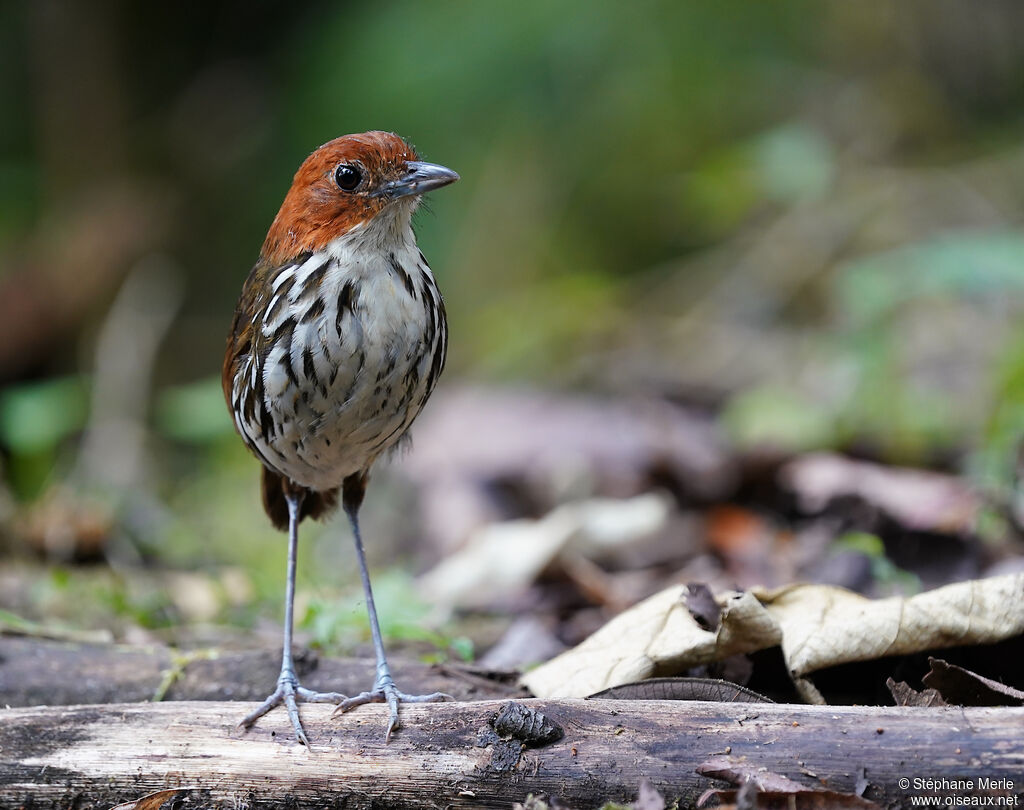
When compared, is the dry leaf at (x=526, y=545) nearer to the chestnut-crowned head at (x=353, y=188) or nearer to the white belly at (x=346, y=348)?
the white belly at (x=346, y=348)

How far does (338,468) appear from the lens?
330 centimetres

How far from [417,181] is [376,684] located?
1425mm

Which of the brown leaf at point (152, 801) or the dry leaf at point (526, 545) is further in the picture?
the dry leaf at point (526, 545)

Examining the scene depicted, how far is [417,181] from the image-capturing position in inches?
122

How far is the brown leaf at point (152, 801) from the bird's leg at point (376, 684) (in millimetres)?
419

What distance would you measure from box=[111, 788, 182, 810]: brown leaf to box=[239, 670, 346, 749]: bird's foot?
0.76 ft

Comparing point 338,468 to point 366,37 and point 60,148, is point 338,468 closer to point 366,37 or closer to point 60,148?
point 366,37

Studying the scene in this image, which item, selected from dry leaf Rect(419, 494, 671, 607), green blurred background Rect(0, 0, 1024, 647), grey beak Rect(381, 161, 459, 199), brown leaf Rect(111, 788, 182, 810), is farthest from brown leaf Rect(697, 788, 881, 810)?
green blurred background Rect(0, 0, 1024, 647)

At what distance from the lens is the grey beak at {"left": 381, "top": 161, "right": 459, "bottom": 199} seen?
308 centimetres

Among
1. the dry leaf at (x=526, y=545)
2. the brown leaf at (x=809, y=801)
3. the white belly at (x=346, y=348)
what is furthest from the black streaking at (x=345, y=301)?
the dry leaf at (x=526, y=545)

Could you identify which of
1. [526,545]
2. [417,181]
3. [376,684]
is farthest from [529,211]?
[376,684]

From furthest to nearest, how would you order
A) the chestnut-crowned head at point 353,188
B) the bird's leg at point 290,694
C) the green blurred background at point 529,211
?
the green blurred background at point 529,211
the chestnut-crowned head at point 353,188
the bird's leg at point 290,694

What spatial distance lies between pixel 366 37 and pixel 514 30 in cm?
165

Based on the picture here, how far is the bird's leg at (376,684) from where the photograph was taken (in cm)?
261
